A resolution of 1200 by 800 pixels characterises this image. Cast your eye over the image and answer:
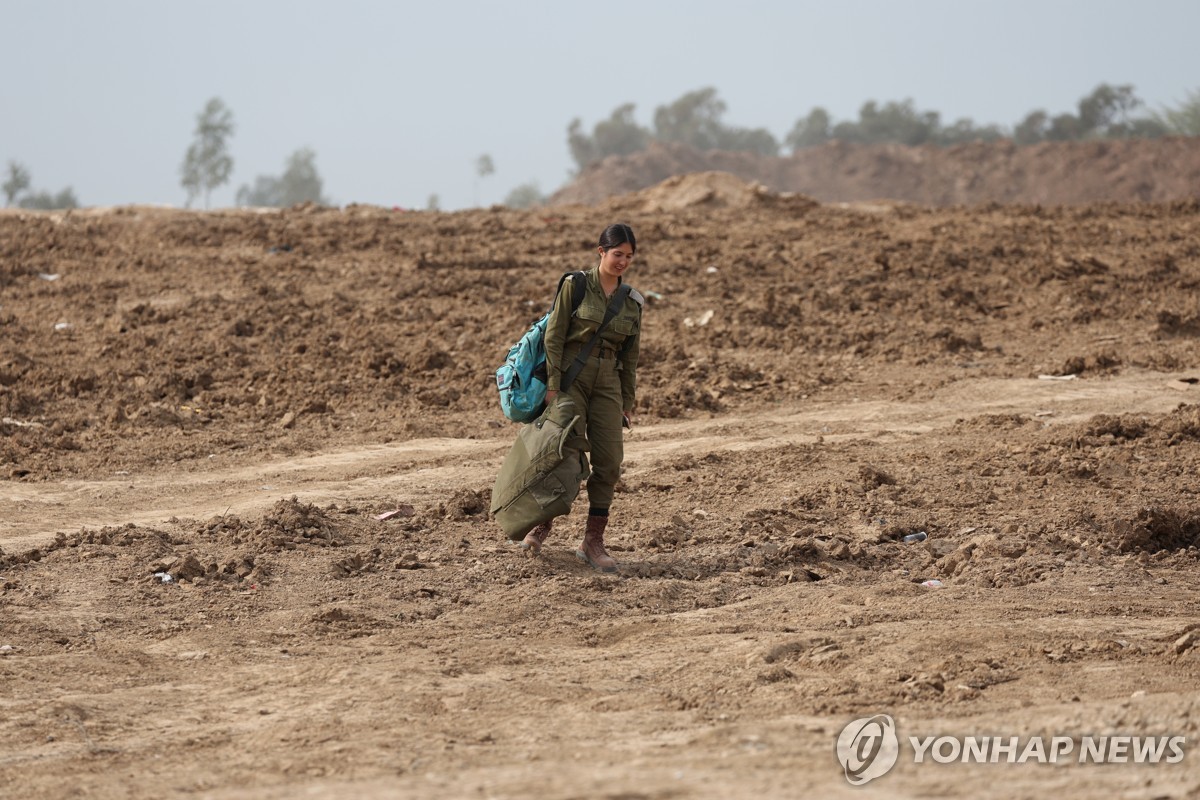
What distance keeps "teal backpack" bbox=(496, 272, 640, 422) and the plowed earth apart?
0.92 m

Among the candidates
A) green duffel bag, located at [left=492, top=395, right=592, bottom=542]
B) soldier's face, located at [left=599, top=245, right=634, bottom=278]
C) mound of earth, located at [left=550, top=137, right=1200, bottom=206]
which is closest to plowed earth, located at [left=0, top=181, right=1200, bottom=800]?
green duffel bag, located at [left=492, top=395, right=592, bottom=542]

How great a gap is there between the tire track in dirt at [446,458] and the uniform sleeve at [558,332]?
8.22 feet

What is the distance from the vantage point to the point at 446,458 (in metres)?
9.62

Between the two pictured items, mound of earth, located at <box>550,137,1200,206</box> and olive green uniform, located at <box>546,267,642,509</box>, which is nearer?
olive green uniform, located at <box>546,267,642,509</box>

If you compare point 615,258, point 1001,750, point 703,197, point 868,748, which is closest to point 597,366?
point 615,258

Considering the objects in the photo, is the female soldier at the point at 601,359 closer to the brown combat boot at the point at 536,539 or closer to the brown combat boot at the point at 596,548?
the brown combat boot at the point at 596,548

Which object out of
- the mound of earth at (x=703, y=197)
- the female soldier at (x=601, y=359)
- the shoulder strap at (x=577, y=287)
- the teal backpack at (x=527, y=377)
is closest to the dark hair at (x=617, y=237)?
the female soldier at (x=601, y=359)

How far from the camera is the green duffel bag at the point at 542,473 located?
6309 mm

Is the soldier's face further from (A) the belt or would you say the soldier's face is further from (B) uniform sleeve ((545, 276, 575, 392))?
(A) the belt

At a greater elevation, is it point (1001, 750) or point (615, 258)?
point (615, 258)

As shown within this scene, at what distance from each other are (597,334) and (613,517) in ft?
6.77

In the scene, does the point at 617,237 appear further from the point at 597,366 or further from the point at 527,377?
the point at 527,377

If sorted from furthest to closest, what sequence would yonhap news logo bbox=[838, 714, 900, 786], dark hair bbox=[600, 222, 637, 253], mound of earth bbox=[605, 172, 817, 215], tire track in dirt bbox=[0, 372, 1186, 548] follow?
1. mound of earth bbox=[605, 172, 817, 215]
2. tire track in dirt bbox=[0, 372, 1186, 548]
3. dark hair bbox=[600, 222, 637, 253]
4. yonhap news logo bbox=[838, 714, 900, 786]

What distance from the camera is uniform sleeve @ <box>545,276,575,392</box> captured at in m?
6.22
